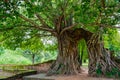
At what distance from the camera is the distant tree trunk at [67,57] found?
11422 millimetres

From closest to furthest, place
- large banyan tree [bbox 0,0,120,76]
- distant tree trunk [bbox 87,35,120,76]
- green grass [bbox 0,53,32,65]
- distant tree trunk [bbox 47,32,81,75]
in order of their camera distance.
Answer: large banyan tree [bbox 0,0,120,76] → distant tree trunk [bbox 87,35,120,76] → distant tree trunk [bbox 47,32,81,75] → green grass [bbox 0,53,32,65]

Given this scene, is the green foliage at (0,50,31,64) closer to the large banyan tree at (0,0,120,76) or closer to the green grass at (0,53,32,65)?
the green grass at (0,53,32,65)

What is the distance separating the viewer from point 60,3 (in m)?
10.2

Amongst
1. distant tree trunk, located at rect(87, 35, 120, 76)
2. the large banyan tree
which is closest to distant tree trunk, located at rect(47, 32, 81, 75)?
the large banyan tree

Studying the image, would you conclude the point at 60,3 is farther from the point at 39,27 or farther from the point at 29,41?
the point at 29,41

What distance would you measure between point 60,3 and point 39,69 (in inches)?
217

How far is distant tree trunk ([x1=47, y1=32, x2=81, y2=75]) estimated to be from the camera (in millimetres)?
11422

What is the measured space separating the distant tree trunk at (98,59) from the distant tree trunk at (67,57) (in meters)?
0.77

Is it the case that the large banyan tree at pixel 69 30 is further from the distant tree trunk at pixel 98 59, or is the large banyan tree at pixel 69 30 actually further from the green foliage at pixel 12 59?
the green foliage at pixel 12 59

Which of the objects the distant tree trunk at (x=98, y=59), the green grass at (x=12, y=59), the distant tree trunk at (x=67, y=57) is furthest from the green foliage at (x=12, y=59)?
the distant tree trunk at (x=98, y=59)

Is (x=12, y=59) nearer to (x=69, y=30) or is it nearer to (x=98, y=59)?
(x=69, y=30)

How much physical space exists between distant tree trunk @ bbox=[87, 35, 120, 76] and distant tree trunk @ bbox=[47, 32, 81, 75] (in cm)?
77

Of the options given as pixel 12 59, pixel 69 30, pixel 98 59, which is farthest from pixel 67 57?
pixel 12 59

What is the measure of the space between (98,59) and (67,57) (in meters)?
1.44
